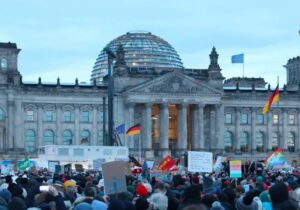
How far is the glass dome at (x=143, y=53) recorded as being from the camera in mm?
106750

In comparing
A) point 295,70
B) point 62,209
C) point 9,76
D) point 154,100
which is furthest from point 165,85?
point 62,209

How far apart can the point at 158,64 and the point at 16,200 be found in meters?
93.7

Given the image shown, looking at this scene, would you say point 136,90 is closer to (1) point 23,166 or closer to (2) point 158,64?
(2) point 158,64

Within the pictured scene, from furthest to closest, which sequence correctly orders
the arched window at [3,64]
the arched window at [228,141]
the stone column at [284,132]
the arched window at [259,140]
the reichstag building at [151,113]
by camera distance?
the stone column at [284,132]
the arched window at [259,140]
the arched window at [228,141]
the arched window at [3,64]
the reichstag building at [151,113]

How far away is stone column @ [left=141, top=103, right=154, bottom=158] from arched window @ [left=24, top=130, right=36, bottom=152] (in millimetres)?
12159

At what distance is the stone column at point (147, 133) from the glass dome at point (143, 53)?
576 inches

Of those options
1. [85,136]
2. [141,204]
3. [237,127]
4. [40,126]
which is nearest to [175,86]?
[237,127]

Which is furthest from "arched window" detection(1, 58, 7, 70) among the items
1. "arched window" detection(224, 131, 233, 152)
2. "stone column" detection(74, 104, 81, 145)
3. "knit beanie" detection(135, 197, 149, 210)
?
"knit beanie" detection(135, 197, 149, 210)

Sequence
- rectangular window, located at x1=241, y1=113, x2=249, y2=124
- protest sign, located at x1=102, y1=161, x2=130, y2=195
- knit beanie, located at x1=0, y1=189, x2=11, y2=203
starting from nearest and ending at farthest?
protest sign, located at x1=102, y1=161, x2=130, y2=195
knit beanie, located at x1=0, y1=189, x2=11, y2=203
rectangular window, located at x1=241, y1=113, x2=249, y2=124

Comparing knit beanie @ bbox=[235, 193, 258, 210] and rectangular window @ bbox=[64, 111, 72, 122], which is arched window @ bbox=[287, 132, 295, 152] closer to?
rectangular window @ bbox=[64, 111, 72, 122]

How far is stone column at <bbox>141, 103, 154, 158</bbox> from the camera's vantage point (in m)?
90.9

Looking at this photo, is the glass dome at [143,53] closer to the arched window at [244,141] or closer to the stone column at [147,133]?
the stone column at [147,133]

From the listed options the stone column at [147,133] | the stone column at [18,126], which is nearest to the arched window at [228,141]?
the stone column at [147,133]

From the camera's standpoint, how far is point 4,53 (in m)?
90.9
